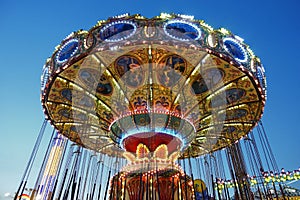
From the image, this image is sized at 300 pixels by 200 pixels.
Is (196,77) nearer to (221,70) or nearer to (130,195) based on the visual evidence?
(221,70)

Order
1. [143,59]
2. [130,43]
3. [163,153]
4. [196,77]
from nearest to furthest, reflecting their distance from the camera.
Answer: [130,43], [143,59], [196,77], [163,153]

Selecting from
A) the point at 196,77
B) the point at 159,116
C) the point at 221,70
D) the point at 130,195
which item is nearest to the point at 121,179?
the point at 130,195

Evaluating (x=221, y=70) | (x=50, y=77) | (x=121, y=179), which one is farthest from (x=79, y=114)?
(x=221, y=70)

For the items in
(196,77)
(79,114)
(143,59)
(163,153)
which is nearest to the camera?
(143,59)

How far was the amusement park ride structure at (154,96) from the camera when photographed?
6852mm

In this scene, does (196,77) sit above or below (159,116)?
above

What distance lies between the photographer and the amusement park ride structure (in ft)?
22.5

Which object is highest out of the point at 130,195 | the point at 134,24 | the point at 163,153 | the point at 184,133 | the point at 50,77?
the point at 134,24

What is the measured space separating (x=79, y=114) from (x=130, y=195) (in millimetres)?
3591

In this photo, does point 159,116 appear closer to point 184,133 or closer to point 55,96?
point 184,133

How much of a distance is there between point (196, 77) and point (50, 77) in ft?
14.7

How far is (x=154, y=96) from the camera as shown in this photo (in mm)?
8742

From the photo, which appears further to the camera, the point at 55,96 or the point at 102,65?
the point at 55,96

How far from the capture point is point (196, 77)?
26.3 ft
